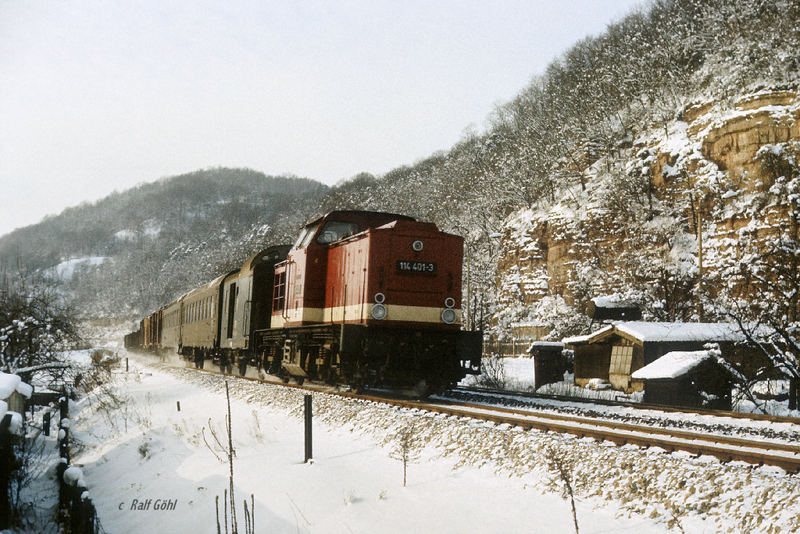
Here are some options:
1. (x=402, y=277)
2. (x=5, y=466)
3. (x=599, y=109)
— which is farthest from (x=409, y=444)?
(x=599, y=109)

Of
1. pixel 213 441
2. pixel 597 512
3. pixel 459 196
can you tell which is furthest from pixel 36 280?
pixel 459 196

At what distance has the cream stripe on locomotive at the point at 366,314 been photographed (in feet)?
37.5

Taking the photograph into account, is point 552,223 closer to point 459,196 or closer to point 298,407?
point 459,196

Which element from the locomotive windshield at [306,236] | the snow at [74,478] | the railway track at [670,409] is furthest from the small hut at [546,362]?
the snow at [74,478]

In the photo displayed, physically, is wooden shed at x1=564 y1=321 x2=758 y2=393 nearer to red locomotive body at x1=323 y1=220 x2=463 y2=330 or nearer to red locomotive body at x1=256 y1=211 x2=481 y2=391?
red locomotive body at x1=256 y1=211 x2=481 y2=391

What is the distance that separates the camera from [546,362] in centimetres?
2127

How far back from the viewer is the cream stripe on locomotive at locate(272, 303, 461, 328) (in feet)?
37.5

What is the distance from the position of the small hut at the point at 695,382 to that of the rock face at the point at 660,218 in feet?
45.7

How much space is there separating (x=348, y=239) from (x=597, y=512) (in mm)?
8269

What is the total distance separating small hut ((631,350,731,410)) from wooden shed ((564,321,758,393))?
4602 mm

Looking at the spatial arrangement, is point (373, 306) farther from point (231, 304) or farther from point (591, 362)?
Answer: point (591, 362)

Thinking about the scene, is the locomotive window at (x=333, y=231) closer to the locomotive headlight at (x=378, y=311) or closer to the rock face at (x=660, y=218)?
the locomotive headlight at (x=378, y=311)

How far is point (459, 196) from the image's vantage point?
2618 inches

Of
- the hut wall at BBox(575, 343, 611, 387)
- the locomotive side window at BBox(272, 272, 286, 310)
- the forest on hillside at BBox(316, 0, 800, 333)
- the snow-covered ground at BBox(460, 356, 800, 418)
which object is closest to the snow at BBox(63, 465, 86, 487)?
the locomotive side window at BBox(272, 272, 286, 310)
